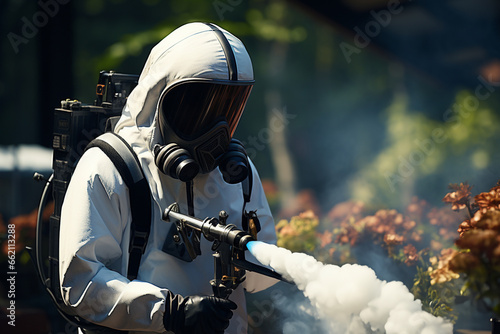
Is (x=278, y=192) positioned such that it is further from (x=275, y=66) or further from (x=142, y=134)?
(x=142, y=134)

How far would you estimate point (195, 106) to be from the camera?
230 cm

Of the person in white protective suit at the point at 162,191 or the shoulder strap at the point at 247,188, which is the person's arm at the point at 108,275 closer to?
the person in white protective suit at the point at 162,191

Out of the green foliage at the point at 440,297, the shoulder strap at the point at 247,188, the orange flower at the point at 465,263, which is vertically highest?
the shoulder strap at the point at 247,188

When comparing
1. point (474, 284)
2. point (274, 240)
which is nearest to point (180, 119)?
point (274, 240)

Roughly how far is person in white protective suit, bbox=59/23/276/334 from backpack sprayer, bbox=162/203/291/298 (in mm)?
80

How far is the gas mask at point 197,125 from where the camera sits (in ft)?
7.42

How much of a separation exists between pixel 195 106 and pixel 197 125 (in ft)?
0.23

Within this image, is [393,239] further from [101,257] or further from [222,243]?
[101,257]

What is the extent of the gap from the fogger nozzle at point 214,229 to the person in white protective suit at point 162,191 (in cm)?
9

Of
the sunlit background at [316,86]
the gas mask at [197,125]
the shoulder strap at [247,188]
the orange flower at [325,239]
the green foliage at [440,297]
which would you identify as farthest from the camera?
the sunlit background at [316,86]

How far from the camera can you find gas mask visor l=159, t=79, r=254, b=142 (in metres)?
2.29

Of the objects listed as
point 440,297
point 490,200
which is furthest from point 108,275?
point 440,297

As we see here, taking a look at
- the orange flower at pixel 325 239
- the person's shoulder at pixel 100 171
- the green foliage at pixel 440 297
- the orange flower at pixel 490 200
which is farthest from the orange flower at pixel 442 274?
the person's shoulder at pixel 100 171

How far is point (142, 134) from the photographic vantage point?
93.7 inches
